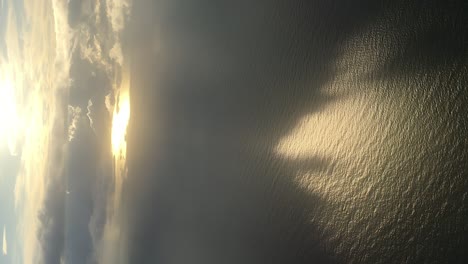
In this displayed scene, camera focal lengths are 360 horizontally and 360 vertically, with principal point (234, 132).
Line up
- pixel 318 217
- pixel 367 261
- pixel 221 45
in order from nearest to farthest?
pixel 367 261 < pixel 318 217 < pixel 221 45

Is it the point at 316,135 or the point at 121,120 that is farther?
the point at 121,120

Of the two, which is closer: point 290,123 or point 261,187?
point 290,123

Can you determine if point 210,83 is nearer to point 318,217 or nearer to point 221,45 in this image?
point 221,45

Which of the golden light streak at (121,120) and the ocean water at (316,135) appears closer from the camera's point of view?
the ocean water at (316,135)

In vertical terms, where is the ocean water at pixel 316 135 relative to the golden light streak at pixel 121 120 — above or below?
below

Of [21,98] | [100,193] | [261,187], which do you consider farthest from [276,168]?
[21,98]

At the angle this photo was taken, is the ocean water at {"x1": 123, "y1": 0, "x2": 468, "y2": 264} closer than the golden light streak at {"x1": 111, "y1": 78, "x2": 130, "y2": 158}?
Yes

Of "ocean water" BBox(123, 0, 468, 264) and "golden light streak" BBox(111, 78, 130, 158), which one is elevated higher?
"golden light streak" BBox(111, 78, 130, 158)

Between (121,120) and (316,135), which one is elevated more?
(121,120)
